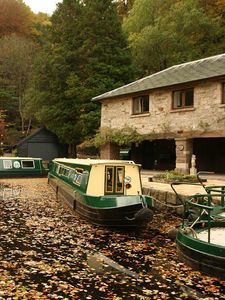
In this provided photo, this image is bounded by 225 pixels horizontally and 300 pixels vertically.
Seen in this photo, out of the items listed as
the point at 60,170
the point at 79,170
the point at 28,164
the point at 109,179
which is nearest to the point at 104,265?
the point at 109,179

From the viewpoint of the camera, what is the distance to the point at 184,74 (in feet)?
71.2

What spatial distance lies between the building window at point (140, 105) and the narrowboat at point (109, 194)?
343 inches

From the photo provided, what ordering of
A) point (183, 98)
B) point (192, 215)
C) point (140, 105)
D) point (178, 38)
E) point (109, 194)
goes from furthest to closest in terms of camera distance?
point (178, 38), point (140, 105), point (183, 98), point (109, 194), point (192, 215)

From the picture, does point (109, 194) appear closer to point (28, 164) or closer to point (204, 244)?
point (204, 244)

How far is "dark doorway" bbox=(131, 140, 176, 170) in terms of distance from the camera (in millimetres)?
26087

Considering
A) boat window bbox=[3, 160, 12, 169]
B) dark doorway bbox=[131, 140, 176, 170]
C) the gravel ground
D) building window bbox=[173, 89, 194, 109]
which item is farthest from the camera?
boat window bbox=[3, 160, 12, 169]

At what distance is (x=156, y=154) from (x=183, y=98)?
6.84 metres

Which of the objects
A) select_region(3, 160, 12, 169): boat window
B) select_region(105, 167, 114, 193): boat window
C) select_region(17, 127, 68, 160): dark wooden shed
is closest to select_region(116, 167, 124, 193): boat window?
select_region(105, 167, 114, 193): boat window

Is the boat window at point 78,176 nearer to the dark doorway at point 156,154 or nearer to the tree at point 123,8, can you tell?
the dark doorway at point 156,154

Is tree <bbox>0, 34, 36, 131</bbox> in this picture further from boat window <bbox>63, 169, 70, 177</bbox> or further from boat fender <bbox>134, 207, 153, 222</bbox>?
boat fender <bbox>134, 207, 153, 222</bbox>

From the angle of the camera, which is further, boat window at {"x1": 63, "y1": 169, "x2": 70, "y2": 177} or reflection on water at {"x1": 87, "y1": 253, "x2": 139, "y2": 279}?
boat window at {"x1": 63, "y1": 169, "x2": 70, "y2": 177}

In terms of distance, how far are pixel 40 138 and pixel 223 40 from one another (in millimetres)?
18797

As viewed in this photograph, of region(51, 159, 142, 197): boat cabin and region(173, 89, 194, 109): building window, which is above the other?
region(173, 89, 194, 109): building window

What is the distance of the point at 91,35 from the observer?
32.8 m
